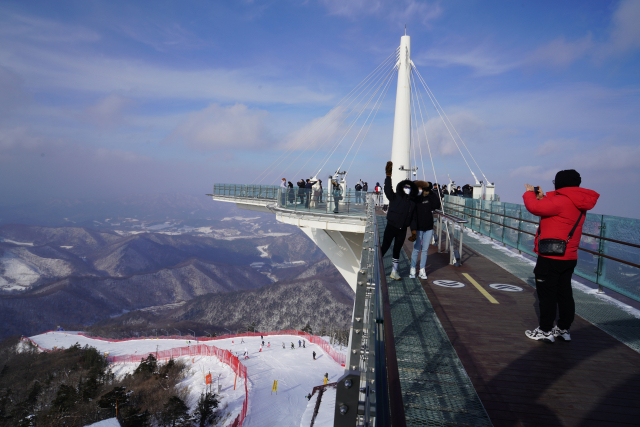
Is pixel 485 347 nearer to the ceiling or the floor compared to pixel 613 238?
nearer to the floor

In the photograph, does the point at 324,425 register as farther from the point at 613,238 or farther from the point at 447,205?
the point at 613,238

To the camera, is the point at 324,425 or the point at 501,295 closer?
the point at 501,295

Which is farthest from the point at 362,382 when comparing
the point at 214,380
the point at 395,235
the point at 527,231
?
the point at 214,380

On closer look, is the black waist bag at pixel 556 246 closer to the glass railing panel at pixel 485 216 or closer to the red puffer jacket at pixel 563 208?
the red puffer jacket at pixel 563 208

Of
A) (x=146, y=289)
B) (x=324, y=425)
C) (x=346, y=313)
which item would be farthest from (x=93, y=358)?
(x=146, y=289)

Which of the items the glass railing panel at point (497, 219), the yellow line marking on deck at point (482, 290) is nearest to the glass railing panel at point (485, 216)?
the glass railing panel at point (497, 219)

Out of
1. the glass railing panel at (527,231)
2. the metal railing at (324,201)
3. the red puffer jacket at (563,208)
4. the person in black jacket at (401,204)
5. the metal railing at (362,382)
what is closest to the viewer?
the metal railing at (362,382)

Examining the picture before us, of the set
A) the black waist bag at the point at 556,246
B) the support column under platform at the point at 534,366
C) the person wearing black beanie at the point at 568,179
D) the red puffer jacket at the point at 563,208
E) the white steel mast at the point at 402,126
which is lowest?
the support column under platform at the point at 534,366
